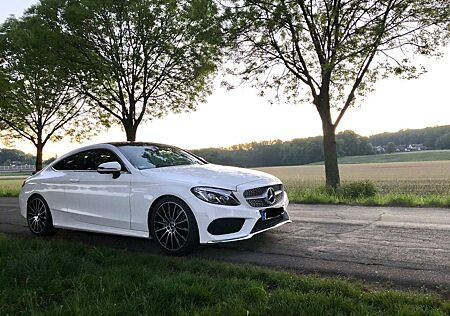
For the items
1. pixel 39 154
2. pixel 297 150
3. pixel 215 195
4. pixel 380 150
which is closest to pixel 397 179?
pixel 39 154

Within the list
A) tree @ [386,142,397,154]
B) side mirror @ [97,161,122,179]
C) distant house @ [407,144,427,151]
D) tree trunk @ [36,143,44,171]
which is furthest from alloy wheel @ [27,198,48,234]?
distant house @ [407,144,427,151]

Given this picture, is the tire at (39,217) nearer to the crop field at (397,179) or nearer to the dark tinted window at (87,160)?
the dark tinted window at (87,160)

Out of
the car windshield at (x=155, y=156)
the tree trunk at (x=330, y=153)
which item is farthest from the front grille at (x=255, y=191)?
the tree trunk at (x=330, y=153)

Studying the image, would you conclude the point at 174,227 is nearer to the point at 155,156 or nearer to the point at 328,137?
the point at 155,156

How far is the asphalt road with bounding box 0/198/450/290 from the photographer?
444 cm

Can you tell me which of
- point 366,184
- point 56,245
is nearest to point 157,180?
point 56,245

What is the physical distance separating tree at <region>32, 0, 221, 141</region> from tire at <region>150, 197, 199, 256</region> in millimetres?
11123

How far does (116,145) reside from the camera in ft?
21.4

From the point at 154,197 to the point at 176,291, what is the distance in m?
2.06

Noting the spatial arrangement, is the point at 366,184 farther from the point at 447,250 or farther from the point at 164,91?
the point at 164,91

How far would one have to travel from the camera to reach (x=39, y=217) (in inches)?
281

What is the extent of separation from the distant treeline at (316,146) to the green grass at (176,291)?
110 ft

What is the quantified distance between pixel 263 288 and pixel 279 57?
12655 mm

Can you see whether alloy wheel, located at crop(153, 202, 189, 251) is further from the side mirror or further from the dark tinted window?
the dark tinted window
